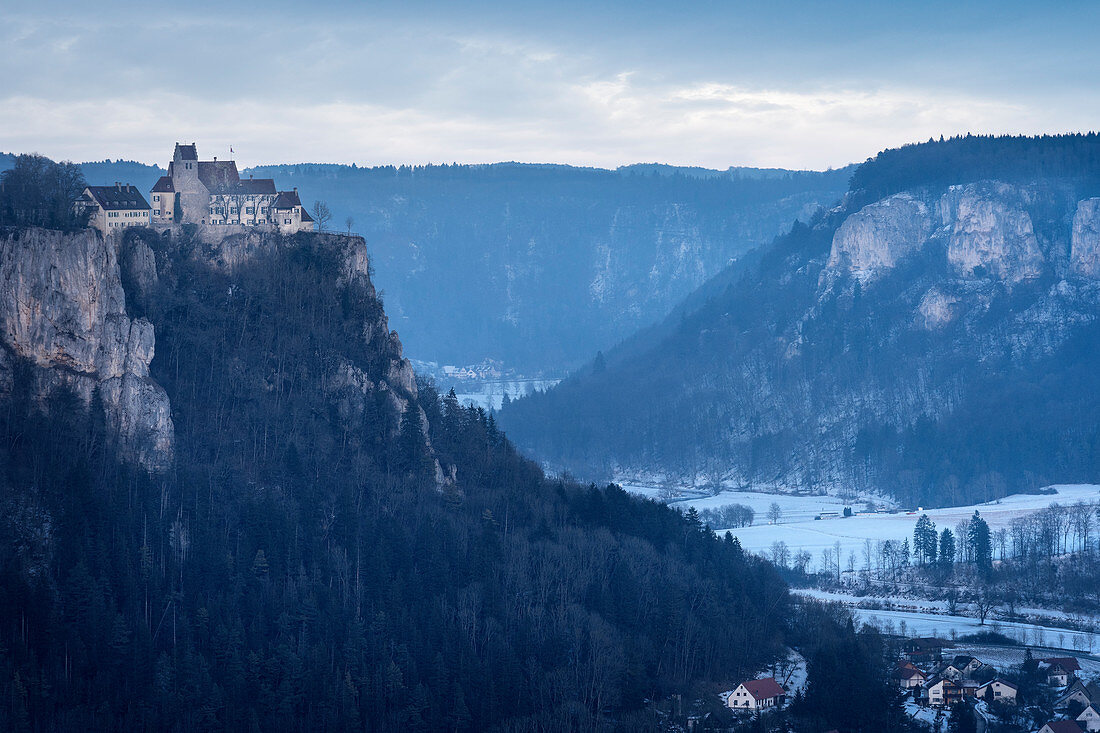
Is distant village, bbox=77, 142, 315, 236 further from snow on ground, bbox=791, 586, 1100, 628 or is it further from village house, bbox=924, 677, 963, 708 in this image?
village house, bbox=924, 677, 963, 708

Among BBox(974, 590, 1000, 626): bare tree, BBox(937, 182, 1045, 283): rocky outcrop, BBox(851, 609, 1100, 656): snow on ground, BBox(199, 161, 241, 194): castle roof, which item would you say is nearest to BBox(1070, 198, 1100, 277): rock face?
BBox(937, 182, 1045, 283): rocky outcrop

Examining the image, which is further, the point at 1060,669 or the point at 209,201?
the point at 209,201

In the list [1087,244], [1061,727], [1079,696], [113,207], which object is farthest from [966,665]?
[1087,244]

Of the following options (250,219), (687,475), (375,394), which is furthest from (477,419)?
(687,475)

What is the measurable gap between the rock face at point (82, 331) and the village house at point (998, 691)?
146 ft

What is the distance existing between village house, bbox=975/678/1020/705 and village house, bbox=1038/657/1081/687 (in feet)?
12.3

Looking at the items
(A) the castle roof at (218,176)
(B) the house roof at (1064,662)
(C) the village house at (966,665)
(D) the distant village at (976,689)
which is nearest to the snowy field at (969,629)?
(B) the house roof at (1064,662)

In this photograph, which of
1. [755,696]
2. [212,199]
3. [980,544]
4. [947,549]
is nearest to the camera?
[755,696]

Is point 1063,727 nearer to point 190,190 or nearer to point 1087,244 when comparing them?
point 190,190

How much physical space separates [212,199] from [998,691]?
53707mm

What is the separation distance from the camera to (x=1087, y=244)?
192 meters

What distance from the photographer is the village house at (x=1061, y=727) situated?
76.5 metres

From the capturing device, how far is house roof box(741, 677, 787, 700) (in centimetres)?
8169

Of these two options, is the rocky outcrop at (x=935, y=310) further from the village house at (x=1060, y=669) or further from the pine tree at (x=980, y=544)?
the village house at (x=1060, y=669)
